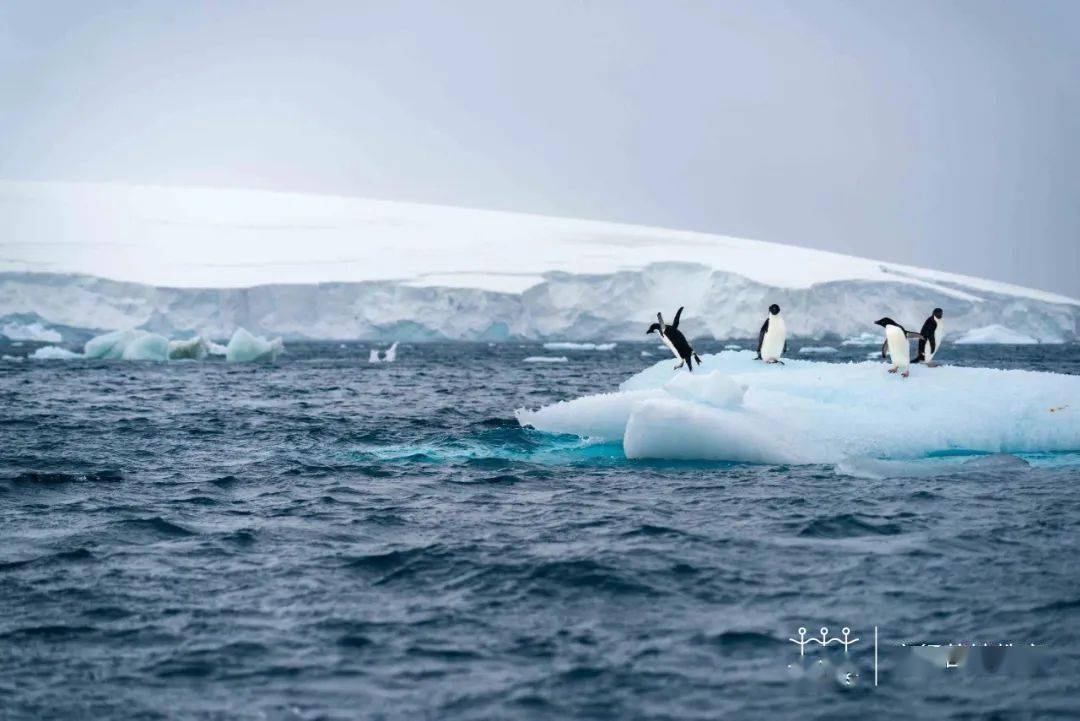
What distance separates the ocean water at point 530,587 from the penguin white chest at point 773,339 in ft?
10.8

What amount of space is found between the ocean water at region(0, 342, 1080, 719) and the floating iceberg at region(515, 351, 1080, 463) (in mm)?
251

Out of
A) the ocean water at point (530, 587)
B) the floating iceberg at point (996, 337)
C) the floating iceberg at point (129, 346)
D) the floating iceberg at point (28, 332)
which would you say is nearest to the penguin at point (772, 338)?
the ocean water at point (530, 587)

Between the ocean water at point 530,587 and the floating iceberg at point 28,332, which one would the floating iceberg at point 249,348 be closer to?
the floating iceberg at point 28,332

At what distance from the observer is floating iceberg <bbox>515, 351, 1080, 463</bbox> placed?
9.34 meters

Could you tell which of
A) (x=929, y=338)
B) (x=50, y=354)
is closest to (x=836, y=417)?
(x=929, y=338)

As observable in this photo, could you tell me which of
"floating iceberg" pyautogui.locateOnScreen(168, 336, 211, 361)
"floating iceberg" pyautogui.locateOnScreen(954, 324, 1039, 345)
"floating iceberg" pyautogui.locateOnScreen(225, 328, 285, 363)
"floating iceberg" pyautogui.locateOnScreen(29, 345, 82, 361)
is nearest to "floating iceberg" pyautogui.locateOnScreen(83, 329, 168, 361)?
"floating iceberg" pyautogui.locateOnScreen(168, 336, 211, 361)

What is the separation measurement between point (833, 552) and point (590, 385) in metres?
16.9

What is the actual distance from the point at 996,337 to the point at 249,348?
140 feet

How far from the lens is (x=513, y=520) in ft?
23.3

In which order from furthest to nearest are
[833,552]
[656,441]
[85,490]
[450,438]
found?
[450,438] < [656,441] < [85,490] < [833,552]

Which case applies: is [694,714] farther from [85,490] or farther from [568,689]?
[85,490]

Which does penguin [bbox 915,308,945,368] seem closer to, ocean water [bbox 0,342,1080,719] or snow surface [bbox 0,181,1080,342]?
ocean water [bbox 0,342,1080,719]

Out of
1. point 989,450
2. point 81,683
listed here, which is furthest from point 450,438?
point 81,683

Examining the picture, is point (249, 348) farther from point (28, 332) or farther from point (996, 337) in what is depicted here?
point (996, 337)
